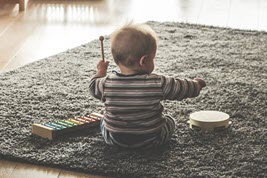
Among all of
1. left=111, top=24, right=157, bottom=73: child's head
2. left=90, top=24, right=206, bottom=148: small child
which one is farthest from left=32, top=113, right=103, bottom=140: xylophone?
left=111, top=24, right=157, bottom=73: child's head

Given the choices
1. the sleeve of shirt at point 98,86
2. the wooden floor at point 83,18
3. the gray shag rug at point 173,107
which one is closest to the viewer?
the gray shag rug at point 173,107

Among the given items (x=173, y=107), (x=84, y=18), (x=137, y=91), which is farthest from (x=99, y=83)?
(x=84, y=18)

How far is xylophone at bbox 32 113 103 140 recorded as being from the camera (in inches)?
72.6

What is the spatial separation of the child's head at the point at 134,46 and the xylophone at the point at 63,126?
25 cm

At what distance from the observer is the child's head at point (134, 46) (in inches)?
68.3

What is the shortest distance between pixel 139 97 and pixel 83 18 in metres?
1.66

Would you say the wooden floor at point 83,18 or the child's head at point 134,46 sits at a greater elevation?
the child's head at point 134,46

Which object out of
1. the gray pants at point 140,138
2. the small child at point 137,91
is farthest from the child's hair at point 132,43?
the gray pants at point 140,138

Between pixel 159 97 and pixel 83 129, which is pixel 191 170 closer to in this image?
pixel 159 97

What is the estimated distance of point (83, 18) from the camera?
334 cm

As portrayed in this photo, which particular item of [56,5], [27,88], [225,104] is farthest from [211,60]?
[56,5]

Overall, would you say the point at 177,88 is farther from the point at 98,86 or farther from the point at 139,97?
the point at 98,86

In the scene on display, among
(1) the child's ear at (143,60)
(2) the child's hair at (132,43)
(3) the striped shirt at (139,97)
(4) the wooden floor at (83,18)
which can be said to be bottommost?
(4) the wooden floor at (83,18)

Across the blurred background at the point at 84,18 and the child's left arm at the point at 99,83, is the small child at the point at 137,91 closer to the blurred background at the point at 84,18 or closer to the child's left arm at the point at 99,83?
the child's left arm at the point at 99,83
